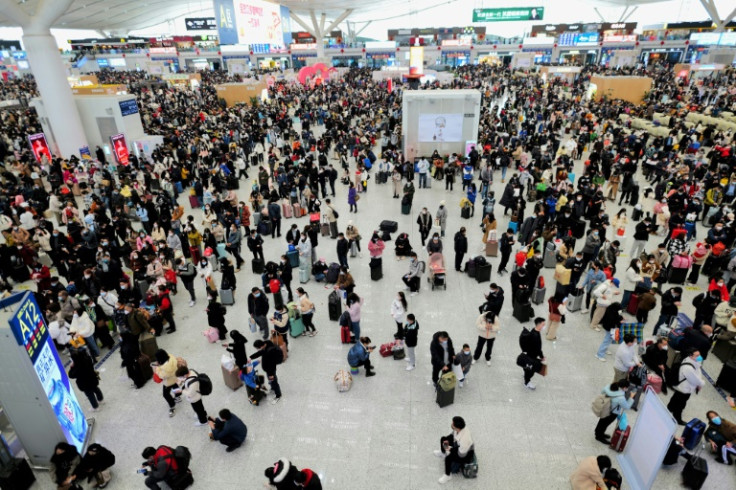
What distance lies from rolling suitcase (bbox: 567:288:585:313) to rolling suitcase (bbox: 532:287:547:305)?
21.5 inches

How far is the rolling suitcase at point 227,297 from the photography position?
9719mm

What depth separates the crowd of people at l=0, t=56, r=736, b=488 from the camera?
6781 mm

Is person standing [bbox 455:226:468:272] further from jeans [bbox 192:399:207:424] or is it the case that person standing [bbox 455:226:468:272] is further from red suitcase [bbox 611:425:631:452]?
jeans [bbox 192:399:207:424]

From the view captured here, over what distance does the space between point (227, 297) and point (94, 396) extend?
332cm

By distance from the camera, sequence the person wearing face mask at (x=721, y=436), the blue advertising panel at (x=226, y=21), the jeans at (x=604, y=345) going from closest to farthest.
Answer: the person wearing face mask at (x=721, y=436)
the jeans at (x=604, y=345)
the blue advertising panel at (x=226, y=21)

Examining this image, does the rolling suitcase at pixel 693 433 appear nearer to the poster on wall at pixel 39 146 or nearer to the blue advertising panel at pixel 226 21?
the blue advertising panel at pixel 226 21

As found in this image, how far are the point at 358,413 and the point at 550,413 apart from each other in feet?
10.2

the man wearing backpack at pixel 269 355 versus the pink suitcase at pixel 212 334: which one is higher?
the man wearing backpack at pixel 269 355


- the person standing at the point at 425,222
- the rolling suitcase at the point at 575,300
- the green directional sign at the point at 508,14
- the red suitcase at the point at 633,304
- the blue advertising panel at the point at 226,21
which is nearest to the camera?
the red suitcase at the point at 633,304

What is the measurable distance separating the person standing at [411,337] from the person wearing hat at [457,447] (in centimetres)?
189

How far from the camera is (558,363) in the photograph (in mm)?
7781

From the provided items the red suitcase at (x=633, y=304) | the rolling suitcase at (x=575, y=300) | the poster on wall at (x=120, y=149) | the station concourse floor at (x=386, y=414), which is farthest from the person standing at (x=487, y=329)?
the poster on wall at (x=120, y=149)

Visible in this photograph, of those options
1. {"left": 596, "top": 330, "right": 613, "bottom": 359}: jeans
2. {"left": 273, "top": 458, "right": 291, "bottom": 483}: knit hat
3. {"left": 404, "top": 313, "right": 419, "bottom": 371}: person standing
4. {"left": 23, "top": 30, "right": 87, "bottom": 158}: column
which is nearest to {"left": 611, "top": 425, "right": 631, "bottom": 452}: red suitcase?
{"left": 596, "top": 330, "right": 613, "bottom": 359}: jeans

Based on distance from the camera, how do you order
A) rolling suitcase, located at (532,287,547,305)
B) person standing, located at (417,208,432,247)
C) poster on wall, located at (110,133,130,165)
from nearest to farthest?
rolling suitcase, located at (532,287,547,305) → person standing, located at (417,208,432,247) → poster on wall, located at (110,133,130,165)
